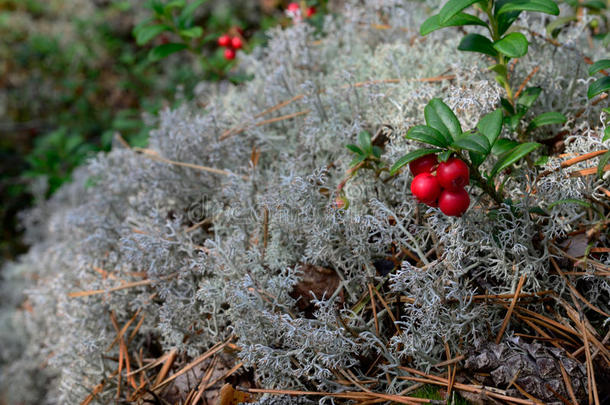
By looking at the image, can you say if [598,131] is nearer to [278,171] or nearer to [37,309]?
[278,171]

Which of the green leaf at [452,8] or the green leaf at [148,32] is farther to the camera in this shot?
the green leaf at [148,32]

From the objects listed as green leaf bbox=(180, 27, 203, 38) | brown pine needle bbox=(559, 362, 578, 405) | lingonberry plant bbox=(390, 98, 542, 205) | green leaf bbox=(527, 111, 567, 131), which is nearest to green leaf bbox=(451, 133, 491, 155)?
lingonberry plant bbox=(390, 98, 542, 205)

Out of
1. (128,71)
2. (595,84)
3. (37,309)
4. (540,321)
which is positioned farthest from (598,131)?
(128,71)

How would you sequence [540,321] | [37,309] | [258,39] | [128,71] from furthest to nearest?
[128,71], [258,39], [37,309], [540,321]

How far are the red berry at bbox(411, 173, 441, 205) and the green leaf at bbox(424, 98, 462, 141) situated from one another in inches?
7.3

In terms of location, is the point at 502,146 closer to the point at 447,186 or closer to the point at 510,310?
the point at 447,186

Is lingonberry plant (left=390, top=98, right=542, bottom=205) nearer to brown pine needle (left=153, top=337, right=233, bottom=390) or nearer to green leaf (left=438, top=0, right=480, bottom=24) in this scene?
green leaf (left=438, top=0, right=480, bottom=24)

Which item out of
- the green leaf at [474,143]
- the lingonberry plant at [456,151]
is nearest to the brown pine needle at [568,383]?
the lingonberry plant at [456,151]

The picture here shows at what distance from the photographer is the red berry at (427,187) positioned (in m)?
1.47

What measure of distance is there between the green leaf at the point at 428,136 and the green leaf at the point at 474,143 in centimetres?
5

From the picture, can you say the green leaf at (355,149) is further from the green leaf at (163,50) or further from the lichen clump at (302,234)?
the green leaf at (163,50)

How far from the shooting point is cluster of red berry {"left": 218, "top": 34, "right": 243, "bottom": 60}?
343 cm

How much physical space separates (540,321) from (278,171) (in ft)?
4.44

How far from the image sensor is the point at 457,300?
169 centimetres
